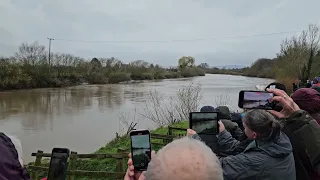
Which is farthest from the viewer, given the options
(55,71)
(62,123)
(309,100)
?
(55,71)

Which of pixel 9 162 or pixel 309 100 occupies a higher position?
pixel 309 100

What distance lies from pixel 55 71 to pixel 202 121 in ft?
119

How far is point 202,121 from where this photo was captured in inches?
89.6

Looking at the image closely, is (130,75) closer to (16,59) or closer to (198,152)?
(16,59)

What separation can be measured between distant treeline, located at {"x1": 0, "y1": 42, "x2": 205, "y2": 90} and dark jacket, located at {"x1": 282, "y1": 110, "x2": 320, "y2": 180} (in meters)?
31.1

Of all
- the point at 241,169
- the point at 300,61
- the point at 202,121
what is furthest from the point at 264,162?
the point at 300,61

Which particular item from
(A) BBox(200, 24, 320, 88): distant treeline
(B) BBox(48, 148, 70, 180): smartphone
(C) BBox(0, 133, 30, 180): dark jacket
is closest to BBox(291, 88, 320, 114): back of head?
(B) BBox(48, 148, 70, 180): smartphone

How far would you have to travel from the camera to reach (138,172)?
1465 millimetres

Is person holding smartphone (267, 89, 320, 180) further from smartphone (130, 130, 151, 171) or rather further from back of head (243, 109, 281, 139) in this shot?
smartphone (130, 130, 151, 171)

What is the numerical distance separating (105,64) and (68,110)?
3070 cm

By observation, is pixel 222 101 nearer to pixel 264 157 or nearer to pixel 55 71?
pixel 264 157

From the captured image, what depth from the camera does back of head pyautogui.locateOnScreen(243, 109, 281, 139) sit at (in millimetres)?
1987

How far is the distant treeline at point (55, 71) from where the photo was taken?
3045cm

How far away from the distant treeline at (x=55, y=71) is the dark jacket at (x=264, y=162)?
31.0 metres
